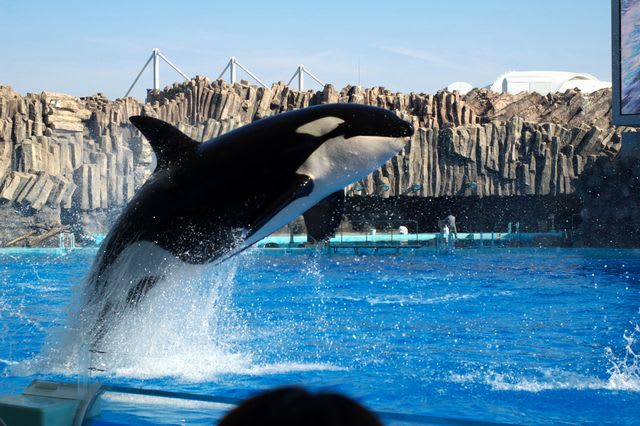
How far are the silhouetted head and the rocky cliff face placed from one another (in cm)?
2474

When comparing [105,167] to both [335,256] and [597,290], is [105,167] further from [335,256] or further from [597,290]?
[597,290]

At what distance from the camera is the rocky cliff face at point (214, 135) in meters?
25.1

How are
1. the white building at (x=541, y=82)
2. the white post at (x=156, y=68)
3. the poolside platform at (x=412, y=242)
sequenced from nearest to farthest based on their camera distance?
the poolside platform at (x=412, y=242), the white post at (x=156, y=68), the white building at (x=541, y=82)

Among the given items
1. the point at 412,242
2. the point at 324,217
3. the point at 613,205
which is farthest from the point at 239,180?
the point at 613,205

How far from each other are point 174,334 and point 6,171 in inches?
821

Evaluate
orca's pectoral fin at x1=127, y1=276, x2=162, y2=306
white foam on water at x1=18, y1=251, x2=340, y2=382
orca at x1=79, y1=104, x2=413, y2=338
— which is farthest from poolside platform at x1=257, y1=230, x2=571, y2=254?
orca at x1=79, y1=104, x2=413, y2=338

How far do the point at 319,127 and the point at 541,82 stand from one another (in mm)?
52280

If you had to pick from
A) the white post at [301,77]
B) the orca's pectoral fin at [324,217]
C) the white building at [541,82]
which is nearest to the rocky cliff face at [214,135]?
the white post at [301,77]

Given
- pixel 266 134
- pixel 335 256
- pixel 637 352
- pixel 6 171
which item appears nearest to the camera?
pixel 266 134

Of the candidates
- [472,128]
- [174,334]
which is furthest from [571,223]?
[174,334]

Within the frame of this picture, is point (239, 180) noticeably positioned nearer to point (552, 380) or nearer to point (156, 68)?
point (552, 380)

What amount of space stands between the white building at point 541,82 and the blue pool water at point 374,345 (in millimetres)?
42610

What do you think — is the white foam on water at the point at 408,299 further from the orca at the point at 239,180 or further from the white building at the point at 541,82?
the white building at the point at 541,82

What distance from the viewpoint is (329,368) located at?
5629 millimetres
